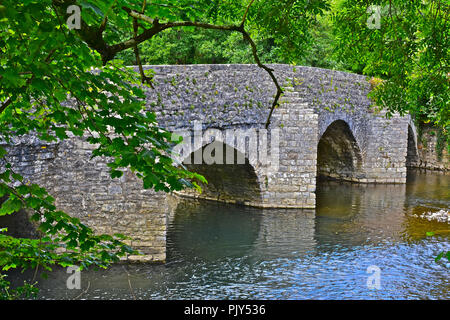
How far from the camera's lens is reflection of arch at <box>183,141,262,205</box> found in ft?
→ 44.0

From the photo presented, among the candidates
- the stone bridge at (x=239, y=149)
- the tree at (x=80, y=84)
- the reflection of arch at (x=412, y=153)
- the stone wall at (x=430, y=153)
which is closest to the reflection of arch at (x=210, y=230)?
the stone bridge at (x=239, y=149)

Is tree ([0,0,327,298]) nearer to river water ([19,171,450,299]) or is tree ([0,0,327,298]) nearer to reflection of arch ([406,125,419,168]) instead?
river water ([19,171,450,299])

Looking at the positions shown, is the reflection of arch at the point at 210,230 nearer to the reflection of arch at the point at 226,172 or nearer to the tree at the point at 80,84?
the reflection of arch at the point at 226,172

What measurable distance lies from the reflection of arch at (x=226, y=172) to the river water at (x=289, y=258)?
1.28 feet

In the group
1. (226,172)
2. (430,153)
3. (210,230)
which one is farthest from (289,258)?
(430,153)

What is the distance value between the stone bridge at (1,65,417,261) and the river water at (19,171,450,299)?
0.72 metres

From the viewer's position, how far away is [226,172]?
14148mm

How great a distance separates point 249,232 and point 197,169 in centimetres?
389

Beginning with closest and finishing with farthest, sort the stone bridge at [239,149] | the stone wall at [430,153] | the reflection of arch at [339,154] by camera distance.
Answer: the stone bridge at [239,149], the reflection of arch at [339,154], the stone wall at [430,153]

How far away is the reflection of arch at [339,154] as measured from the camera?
1766 centimetres

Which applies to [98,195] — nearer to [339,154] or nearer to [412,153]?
[339,154]

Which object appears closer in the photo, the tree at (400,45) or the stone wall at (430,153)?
the tree at (400,45)

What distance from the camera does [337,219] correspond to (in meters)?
12.7
